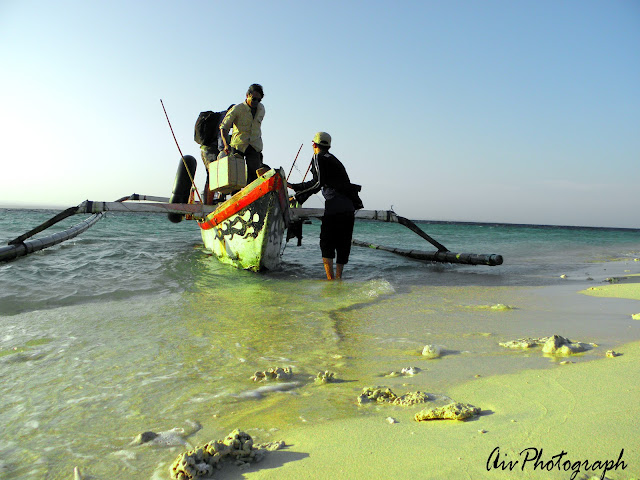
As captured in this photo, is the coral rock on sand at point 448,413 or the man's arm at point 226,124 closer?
the coral rock on sand at point 448,413

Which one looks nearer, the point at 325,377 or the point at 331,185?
the point at 325,377

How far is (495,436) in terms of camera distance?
1481mm

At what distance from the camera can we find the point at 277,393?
214 cm

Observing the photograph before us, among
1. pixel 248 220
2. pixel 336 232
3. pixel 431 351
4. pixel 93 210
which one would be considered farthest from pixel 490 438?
pixel 93 210

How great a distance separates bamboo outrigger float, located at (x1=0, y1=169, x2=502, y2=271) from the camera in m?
6.51

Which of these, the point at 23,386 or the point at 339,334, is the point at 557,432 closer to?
the point at 339,334

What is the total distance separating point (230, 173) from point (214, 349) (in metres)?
4.27

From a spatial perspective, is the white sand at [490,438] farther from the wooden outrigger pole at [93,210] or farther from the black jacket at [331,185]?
the wooden outrigger pole at [93,210]

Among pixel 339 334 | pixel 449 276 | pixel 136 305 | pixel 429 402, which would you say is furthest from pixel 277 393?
pixel 449 276

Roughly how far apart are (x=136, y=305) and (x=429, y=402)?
135 inches

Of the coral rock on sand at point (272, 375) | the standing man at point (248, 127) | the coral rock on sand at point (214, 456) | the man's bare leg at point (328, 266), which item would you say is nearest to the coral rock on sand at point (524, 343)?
the coral rock on sand at point (272, 375)

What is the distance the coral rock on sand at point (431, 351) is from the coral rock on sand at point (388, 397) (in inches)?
27.7

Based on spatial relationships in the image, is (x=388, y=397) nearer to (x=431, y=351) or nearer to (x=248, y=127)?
(x=431, y=351)

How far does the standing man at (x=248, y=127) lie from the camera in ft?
23.0
